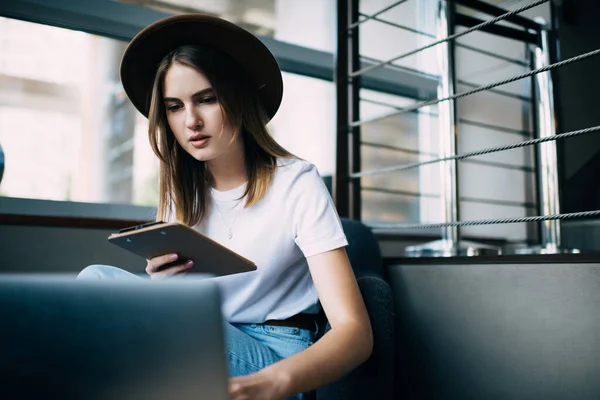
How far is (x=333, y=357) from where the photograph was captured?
2.74 ft

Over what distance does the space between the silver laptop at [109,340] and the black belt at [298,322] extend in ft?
2.49

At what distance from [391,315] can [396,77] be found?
190 centimetres

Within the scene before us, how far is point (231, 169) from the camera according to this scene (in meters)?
1.32

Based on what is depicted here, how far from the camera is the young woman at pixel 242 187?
105 cm

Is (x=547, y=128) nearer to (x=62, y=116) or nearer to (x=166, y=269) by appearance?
(x=166, y=269)

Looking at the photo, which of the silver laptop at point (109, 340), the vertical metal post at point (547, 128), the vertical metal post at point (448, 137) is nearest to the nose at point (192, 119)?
the silver laptop at point (109, 340)

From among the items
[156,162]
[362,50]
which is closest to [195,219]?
[156,162]

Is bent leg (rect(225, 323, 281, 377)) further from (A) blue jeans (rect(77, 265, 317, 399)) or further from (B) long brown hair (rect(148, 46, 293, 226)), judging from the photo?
(B) long brown hair (rect(148, 46, 293, 226))

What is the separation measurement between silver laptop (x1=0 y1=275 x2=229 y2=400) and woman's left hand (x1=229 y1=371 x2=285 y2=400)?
0.19 meters

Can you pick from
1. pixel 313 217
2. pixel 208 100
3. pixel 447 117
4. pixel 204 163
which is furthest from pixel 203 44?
pixel 447 117

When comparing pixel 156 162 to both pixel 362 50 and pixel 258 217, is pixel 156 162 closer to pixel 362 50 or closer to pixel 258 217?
pixel 258 217

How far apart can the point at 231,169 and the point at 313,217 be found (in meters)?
0.33

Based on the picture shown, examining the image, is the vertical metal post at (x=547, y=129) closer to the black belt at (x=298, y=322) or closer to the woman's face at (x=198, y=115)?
the black belt at (x=298, y=322)

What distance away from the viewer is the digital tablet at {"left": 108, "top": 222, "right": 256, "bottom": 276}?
0.90 m
